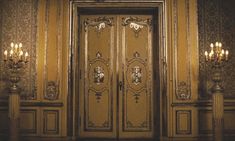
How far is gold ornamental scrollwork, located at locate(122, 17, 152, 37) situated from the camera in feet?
21.2

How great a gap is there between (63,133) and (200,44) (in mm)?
2521

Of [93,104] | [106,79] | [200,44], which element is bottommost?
[93,104]

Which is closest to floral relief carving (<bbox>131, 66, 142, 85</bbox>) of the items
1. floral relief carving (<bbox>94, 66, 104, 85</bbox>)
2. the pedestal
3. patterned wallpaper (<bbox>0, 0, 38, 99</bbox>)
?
floral relief carving (<bbox>94, 66, 104, 85</bbox>)

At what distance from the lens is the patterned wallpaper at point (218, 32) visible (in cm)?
612

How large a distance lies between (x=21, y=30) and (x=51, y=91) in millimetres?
1107

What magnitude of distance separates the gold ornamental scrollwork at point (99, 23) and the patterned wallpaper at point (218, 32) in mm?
1461

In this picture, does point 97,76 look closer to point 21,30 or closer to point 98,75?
point 98,75

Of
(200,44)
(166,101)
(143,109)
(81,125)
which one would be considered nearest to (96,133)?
(81,125)

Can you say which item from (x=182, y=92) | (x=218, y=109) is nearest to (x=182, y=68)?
(x=182, y=92)

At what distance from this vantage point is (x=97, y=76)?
6387mm

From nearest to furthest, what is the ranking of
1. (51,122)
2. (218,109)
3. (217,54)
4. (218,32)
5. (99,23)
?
(218,109), (217,54), (51,122), (218,32), (99,23)

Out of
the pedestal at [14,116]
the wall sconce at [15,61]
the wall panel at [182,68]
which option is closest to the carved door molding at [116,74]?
the wall panel at [182,68]

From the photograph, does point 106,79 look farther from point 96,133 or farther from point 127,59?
point 96,133

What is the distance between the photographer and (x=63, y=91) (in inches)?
238
